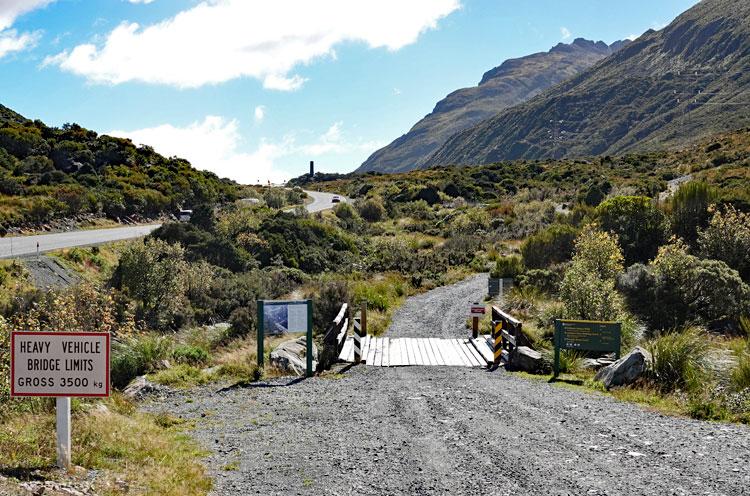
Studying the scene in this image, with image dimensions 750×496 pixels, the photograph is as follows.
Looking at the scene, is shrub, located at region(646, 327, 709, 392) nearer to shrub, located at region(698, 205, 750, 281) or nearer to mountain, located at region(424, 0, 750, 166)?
shrub, located at region(698, 205, 750, 281)

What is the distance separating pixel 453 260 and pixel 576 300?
58.9ft

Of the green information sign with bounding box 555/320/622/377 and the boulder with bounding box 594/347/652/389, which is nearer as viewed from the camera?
the boulder with bounding box 594/347/652/389

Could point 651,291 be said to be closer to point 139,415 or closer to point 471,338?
point 471,338

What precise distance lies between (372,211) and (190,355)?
39.4 meters

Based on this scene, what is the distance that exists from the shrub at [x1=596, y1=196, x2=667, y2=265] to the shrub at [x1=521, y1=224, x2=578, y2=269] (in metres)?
1.52

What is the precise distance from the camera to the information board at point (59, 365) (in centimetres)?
588

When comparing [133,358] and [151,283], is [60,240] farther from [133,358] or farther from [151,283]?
[133,358]

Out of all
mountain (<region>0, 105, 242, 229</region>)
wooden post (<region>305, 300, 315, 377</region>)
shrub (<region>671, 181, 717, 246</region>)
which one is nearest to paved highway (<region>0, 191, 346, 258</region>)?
mountain (<region>0, 105, 242, 229</region>)

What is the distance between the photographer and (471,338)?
1681cm

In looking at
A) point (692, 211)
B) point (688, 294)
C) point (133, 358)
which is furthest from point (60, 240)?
point (692, 211)

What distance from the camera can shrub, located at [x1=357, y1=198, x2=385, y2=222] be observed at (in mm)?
51562

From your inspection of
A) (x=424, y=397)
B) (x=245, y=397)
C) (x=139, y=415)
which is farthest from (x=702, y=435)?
(x=139, y=415)

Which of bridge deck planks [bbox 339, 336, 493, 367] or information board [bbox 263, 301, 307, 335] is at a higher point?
information board [bbox 263, 301, 307, 335]

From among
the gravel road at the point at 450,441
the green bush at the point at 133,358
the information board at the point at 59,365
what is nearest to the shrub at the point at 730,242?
the gravel road at the point at 450,441
